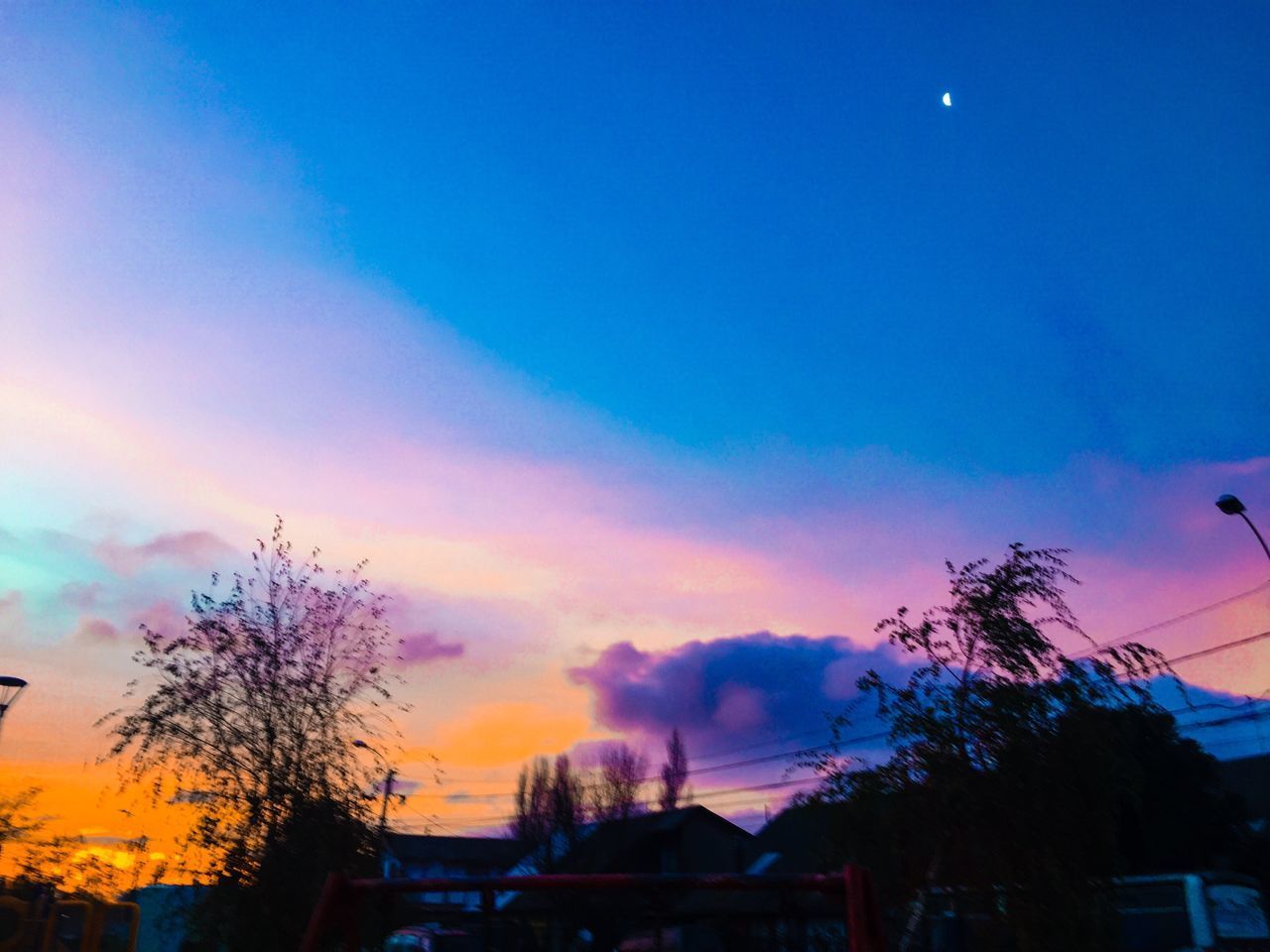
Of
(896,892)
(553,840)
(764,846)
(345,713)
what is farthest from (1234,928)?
(553,840)

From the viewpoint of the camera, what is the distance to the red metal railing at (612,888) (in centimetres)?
527

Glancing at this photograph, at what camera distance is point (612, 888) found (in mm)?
5594

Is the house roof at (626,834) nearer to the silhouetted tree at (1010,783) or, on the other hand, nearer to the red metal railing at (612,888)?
the silhouetted tree at (1010,783)

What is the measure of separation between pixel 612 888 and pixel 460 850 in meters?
82.1

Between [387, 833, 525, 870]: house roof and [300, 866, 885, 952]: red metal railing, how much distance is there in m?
71.1

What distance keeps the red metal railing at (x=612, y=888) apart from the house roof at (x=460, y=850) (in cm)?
7112

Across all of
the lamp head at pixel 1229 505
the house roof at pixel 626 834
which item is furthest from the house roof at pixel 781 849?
the lamp head at pixel 1229 505

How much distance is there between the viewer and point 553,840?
176 feet

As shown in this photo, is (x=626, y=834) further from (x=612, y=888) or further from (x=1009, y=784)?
(x=612, y=888)

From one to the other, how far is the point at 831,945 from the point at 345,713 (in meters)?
11.9

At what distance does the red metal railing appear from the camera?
207 inches

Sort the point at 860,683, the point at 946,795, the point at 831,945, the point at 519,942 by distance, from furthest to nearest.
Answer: the point at 860,683 → the point at 946,795 → the point at 831,945 → the point at 519,942

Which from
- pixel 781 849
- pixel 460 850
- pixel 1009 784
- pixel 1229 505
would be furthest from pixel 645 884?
pixel 460 850

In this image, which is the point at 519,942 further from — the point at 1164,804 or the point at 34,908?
the point at 1164,804
